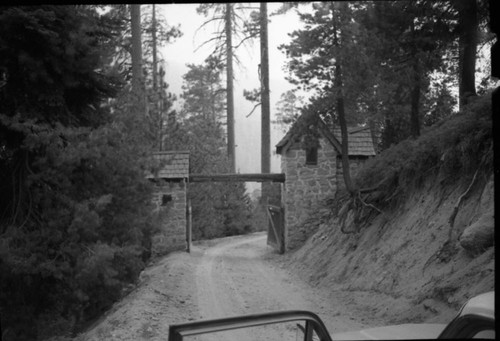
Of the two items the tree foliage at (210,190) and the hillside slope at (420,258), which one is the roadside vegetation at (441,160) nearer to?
the hillside slope at (420,258)

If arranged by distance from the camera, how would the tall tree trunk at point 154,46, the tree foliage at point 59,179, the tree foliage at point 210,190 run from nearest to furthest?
the tree foliage at point 59,179
the tall tree trunk at point 154,46
the tree foliage at point 210,190

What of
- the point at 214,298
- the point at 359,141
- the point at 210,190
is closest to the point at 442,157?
the point at 214,298

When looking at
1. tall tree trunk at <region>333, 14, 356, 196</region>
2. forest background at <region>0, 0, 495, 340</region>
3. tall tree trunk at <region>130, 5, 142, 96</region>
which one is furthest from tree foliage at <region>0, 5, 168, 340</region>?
tall tree trunk at <region>130, 5, 142, 96</region>

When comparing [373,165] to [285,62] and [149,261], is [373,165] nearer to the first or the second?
[285,62]

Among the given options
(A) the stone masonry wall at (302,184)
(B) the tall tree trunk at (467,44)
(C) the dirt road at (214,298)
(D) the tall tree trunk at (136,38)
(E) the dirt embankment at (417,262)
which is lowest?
(C) the dirt road at (214,298)

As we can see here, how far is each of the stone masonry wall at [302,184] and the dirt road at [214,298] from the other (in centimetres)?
114

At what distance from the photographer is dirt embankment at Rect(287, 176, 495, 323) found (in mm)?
5438

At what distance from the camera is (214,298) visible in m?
8.63

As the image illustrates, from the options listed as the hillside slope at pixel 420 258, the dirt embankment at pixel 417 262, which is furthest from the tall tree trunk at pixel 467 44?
the dirt embankment at pixel 417 262

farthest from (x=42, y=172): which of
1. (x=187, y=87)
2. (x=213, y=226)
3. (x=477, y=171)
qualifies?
(x=187, y=87)

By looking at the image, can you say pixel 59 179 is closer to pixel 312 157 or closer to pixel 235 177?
pixel 235 177

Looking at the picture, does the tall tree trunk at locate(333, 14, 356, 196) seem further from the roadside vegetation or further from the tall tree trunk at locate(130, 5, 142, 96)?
the tall tree trunk at locate(130, 5, 142, 96)

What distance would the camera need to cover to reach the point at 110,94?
26.5 ft

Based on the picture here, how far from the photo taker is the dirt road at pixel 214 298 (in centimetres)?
645
